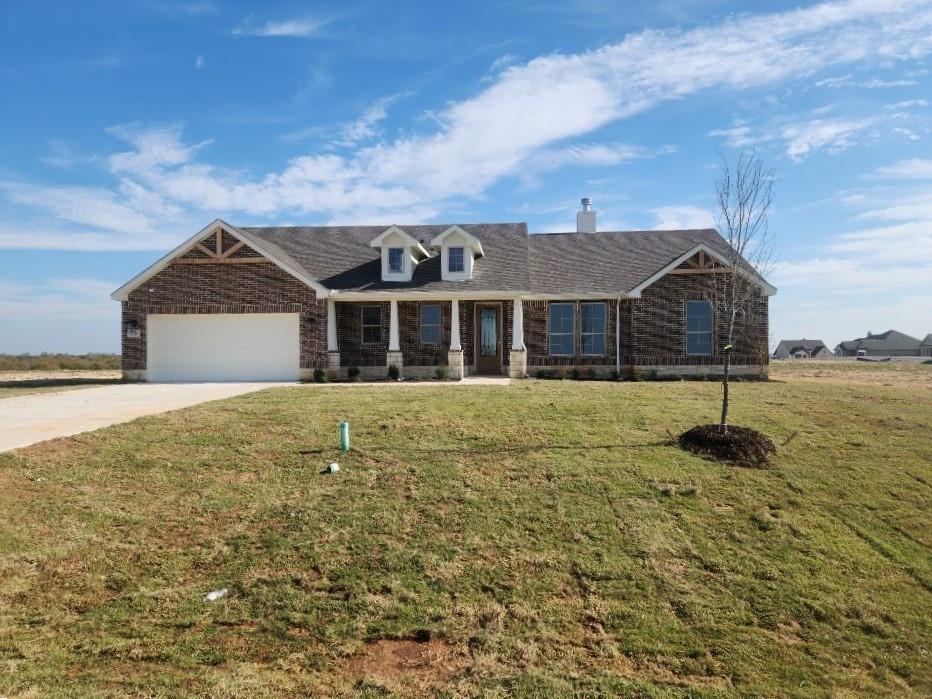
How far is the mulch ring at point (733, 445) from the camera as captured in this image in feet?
30.5

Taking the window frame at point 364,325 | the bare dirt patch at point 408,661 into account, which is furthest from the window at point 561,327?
the bare dirt patch at point 408,661

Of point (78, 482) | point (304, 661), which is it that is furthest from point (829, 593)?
point (78, 482)

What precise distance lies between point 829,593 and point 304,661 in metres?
5.37

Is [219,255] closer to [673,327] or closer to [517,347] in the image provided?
[517,347]

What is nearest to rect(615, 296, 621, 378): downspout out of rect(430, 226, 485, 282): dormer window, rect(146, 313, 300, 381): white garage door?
rect(430, 226, 485, 282): dormer window

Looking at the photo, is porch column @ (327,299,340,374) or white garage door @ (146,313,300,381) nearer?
porch column @ (327,299,340,374)

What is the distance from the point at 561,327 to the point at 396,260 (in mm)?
6898

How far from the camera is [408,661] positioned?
4949 mm

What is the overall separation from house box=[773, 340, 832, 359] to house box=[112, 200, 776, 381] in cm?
9865

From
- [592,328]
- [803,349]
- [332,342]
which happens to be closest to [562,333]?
[592,328]

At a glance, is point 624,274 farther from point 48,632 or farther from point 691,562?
point 48,632

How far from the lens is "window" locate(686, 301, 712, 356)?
70.7 ft

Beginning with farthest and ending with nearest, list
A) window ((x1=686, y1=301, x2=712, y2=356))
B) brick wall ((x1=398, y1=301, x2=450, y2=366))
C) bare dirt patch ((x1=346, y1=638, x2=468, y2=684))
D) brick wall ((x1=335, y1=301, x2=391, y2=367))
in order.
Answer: brick wall ((x1=335, y1=301, x2=391, y2=367)), brick wall ((x1=398, y1=301, x2=450, y2=366)), window ((x1=686, y1=301, x2=712, y2=356)), bare dirt patch ((x1=346, y1=638, x2=468, y2=684))

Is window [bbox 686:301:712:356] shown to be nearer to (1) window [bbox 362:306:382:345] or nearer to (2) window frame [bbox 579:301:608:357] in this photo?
(2) window frame [bbox 579:301:608:357]
